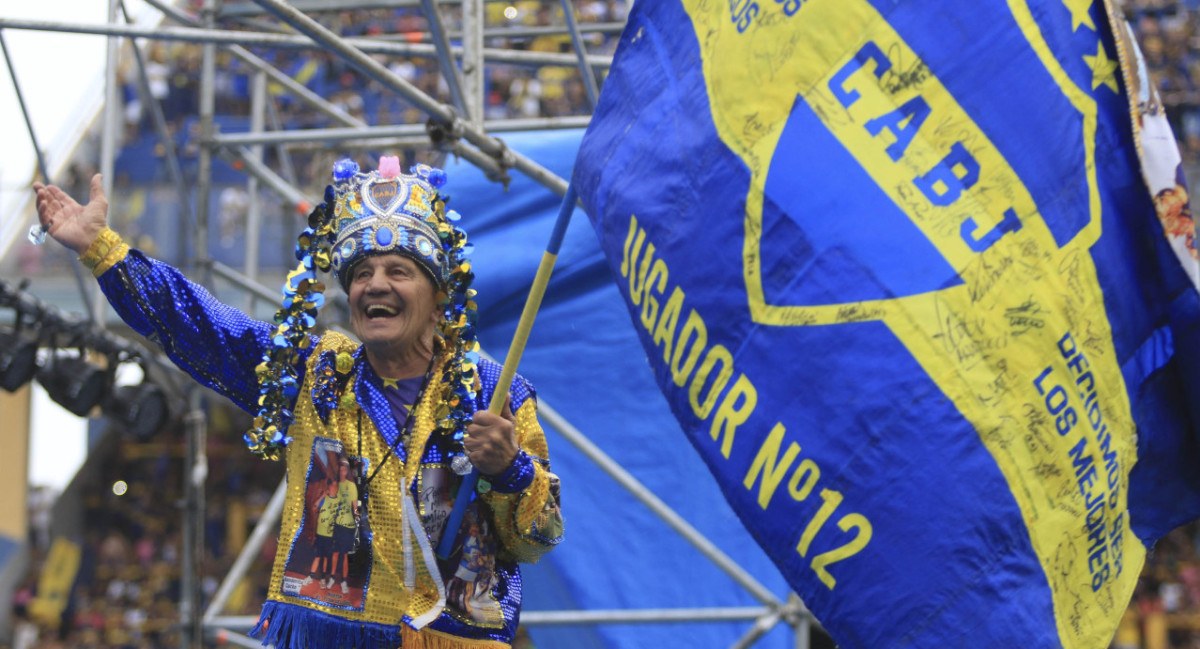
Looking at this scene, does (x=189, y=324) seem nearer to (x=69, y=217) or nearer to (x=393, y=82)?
(x=69, y=217)

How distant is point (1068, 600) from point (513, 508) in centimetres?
106

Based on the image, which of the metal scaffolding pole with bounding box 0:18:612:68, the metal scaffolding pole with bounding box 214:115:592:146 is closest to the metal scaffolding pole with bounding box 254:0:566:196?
the metal scaffolding pole with bounding box 0:18:612:68

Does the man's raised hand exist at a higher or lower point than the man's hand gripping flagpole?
higher

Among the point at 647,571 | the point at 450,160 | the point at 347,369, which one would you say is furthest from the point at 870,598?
the point at 450,160

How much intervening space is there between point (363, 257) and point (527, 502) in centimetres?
60

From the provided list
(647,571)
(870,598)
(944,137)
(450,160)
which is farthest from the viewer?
(450,160)

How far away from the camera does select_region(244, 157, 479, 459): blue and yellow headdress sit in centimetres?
300

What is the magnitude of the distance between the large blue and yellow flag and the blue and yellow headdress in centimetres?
40

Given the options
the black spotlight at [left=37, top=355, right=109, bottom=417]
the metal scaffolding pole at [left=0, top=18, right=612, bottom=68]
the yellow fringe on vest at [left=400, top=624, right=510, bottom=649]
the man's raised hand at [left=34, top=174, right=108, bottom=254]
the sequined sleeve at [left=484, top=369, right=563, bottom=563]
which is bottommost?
the yellow fringe on vest at [left=400, top=624, right=510, bottom=649]

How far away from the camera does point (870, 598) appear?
2.63 m

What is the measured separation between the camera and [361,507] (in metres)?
2.94

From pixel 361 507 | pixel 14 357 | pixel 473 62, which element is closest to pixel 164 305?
pixel 361 507

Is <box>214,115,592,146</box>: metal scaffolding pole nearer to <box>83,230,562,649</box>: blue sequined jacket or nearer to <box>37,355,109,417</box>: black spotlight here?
<box>37,355,109,417</box>: black spotlight

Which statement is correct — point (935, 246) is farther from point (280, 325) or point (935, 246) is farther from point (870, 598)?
point (280, 325)
